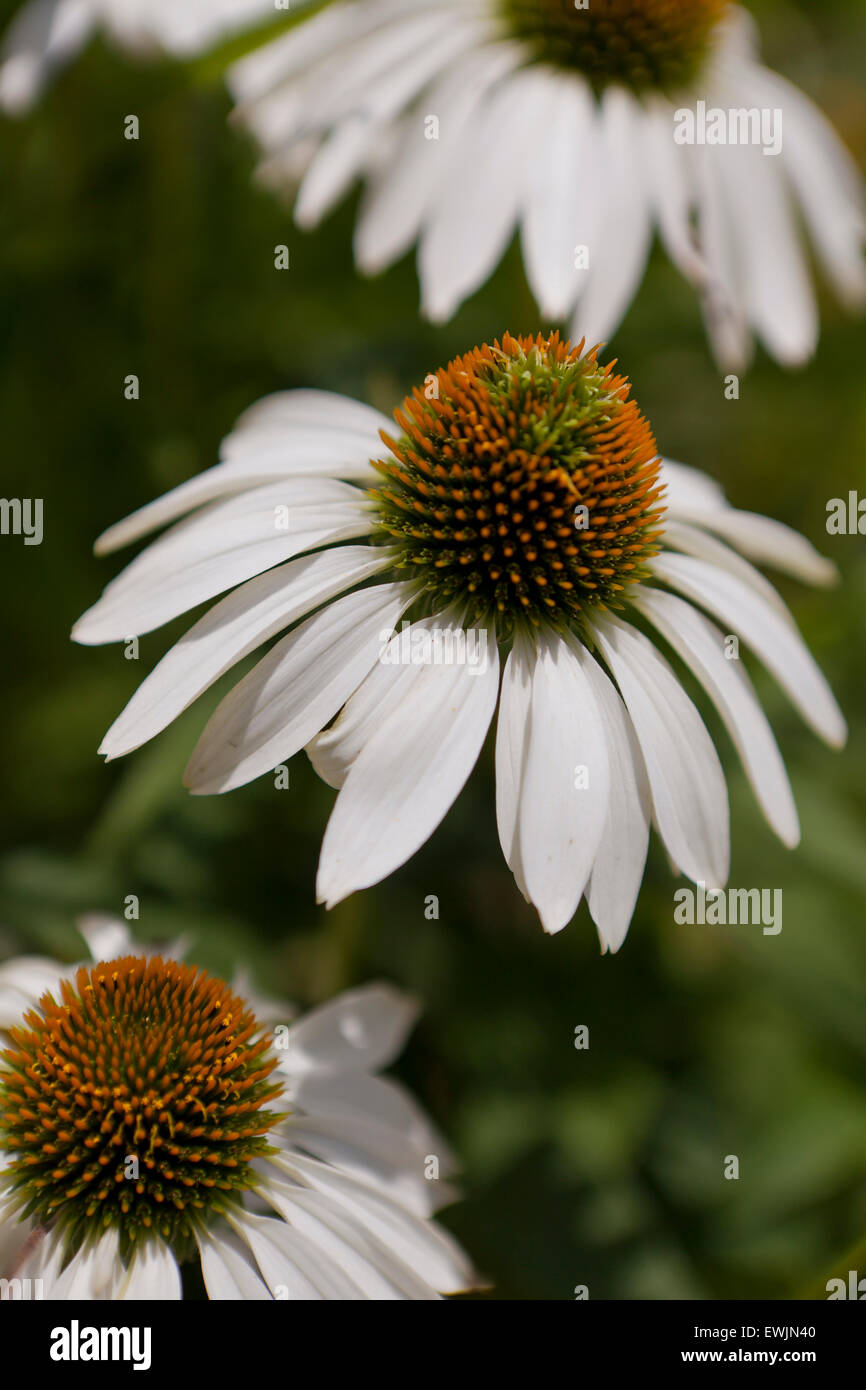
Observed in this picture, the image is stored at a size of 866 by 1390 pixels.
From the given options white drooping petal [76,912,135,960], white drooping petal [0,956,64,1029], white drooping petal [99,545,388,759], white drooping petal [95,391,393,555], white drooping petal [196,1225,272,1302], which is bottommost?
white drooping petal [196,1225,272,1302]

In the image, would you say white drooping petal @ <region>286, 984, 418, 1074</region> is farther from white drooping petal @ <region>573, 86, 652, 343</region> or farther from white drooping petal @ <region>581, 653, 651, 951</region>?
white drooping petal @ <region>573, 86, 652, 343</region>

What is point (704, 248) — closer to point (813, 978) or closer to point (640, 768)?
point (640, 768)

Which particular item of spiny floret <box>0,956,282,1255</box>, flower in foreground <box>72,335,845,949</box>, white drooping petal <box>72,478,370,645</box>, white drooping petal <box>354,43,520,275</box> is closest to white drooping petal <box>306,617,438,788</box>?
flower in foreground <box>72,335,845,949</box>

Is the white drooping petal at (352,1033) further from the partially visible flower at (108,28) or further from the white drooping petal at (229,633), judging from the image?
the partially visible flower at (108,28)

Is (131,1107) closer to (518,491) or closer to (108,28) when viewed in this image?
(518,491)

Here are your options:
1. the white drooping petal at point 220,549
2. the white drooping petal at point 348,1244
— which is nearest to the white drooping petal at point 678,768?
the white drooping petal at point 220,549

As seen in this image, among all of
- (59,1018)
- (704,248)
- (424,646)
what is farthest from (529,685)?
(704,248)

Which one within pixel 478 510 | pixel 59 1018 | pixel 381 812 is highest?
pixel 478 510
